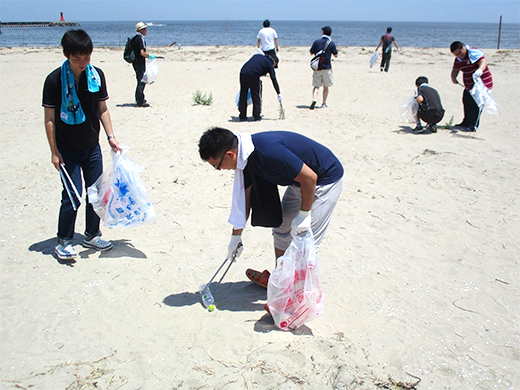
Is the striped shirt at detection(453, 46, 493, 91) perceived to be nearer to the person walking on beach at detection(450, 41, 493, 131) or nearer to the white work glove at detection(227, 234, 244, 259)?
the person walking on beach at detection(450, 41, 493, 131)

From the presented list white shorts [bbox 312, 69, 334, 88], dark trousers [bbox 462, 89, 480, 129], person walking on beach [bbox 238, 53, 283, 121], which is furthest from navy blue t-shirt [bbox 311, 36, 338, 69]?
dark trousers [bbox 462, 89, 480, 129]

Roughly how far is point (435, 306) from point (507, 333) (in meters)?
0.45

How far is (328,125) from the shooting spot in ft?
25.0

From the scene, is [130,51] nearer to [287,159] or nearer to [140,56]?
[140,56]

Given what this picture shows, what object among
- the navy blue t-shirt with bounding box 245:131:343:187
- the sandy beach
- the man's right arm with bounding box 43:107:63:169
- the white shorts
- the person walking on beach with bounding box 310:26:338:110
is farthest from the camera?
the white shorts

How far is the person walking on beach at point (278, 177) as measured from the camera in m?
2.44

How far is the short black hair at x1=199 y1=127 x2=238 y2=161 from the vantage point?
2428 millimetres

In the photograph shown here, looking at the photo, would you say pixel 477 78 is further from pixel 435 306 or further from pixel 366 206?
pixel 435 306

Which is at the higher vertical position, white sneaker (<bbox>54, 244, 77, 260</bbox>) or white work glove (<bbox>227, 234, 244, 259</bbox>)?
white work glove (<bbox>227, 234, 244, 259</bbox>)

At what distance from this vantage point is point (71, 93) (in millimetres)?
3264

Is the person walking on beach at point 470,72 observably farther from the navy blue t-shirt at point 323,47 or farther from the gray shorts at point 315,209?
the gray shorts at point 315,209

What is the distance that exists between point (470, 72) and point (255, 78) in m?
3.51

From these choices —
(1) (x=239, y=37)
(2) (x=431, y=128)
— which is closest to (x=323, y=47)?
(2) (x=431, y=128)

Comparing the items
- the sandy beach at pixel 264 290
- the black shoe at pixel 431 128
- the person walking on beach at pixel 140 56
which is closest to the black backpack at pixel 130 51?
the person walking on beach at pixel 140 56
